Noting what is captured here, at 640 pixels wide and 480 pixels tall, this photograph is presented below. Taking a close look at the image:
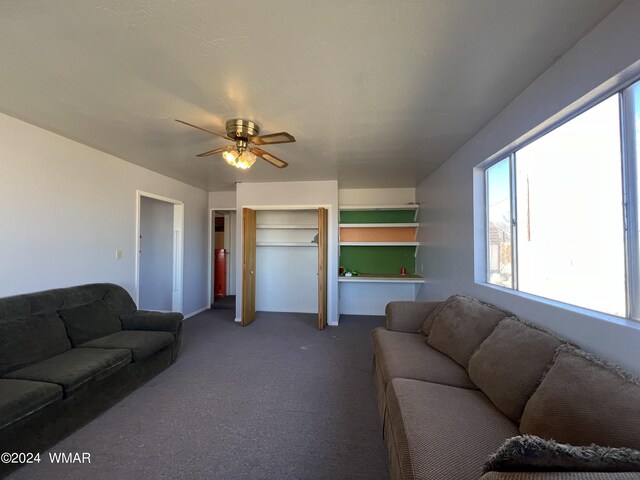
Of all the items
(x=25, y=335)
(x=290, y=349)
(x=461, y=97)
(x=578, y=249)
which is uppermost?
(x=461, y=97)

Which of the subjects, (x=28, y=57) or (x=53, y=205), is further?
(x=53, y=205)

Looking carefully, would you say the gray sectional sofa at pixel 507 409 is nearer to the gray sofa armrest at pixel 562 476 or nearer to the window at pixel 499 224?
the gray sofa armrest at pixel 562 476

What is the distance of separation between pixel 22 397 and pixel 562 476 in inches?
104

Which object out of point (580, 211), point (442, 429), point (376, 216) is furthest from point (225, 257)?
point (580, 211)

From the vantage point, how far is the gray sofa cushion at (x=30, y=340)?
1987 millimetres

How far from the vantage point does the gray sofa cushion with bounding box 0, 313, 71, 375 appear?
1.99 metres

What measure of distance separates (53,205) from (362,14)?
3.31 meters

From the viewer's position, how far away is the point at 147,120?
2.36 metres

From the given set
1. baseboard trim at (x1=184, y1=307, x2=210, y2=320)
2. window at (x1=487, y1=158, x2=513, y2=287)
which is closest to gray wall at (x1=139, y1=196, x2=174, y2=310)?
baseboard trim at (x1=184, y1=307, x2=210, y2=320)

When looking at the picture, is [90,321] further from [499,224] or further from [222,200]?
[499,224]

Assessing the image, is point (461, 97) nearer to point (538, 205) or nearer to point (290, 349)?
point (538, 205)

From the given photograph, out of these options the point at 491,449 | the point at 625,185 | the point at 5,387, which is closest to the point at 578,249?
the point at 625,185

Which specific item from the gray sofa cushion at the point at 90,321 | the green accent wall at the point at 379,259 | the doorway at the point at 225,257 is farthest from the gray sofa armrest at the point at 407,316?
the doorway at the point at 225,257

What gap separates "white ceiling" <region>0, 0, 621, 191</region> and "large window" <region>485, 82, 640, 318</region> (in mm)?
462
